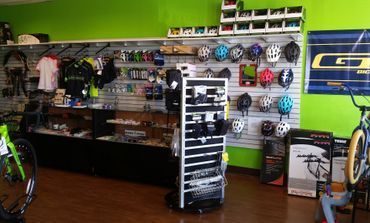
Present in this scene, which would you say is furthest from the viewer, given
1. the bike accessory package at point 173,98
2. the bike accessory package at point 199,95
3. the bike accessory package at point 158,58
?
the bike accessory package at point 158,58

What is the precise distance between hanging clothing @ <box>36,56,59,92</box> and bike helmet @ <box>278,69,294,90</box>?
13.6ft

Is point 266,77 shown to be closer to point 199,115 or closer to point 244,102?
point 244,102

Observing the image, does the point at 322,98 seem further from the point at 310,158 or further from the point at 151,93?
the point at 151,93

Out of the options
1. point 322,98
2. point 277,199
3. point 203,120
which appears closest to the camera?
Result: point 203,120

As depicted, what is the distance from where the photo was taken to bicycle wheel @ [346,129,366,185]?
9.53 ft

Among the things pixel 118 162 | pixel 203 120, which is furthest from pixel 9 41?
pixel 203 120

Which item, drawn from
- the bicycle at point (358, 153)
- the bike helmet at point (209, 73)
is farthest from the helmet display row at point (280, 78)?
the bicycle at point (358, 153)

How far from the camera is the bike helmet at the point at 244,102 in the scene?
471 cm

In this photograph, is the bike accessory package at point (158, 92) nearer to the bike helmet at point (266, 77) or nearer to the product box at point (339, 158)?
the bike helmet at point (266, 77)

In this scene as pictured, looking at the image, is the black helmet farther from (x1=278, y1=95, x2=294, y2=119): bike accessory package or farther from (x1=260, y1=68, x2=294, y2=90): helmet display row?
(x1=260, y1=68, x2=294, y2=90): helmet display row

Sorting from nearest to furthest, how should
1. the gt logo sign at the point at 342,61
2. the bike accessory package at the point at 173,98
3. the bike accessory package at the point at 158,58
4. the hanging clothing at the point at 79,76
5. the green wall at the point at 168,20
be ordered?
the bike accessory package at the point at 173,98
the gt logo sign at the point at 342,61
the green wall at the point at 168,20
the bike accessory package at the point at 158,58
the hanging clothing at the point at 79,76

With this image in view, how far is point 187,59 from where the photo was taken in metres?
5.21

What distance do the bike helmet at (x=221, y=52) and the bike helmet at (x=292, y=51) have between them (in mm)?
891

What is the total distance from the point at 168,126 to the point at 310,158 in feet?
6.89
